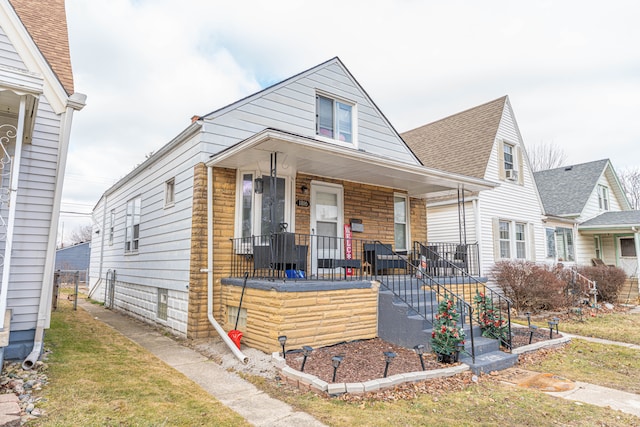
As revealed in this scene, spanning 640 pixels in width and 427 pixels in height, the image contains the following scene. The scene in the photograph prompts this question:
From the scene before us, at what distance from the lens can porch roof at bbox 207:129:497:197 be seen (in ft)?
19.4

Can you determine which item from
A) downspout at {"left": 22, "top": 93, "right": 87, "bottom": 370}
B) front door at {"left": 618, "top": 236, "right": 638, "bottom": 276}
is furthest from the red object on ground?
front door at {"left": 618, "top": 236, "right": 638, "bottom": 276}

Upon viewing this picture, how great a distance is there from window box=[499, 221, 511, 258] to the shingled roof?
5.59 m

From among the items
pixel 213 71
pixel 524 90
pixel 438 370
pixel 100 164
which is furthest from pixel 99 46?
pixel 100 164

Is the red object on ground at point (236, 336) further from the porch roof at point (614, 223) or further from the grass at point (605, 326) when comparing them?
the porch roof at point (614, 223)

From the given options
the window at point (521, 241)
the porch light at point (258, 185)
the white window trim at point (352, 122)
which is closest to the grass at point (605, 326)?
the window at point (521, 241)

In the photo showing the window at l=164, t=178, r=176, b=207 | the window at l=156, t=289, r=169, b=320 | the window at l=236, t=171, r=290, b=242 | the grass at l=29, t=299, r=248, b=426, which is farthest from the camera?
the window at l=164, t=178, r=176, b=207

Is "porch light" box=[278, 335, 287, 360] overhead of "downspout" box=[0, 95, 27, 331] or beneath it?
beneath

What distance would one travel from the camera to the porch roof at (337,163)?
5898 mm

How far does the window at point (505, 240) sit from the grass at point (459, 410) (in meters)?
10.4

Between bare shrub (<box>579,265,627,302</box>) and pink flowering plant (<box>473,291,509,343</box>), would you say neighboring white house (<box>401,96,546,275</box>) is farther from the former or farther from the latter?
pink flowering plant (<box>473,291,509,343</box>)

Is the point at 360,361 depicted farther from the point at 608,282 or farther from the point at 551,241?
the point at 551,241

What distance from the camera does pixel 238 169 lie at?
7.62 meters

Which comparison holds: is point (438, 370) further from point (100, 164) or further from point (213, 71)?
point (100, 164)

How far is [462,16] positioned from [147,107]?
61.8 feet
